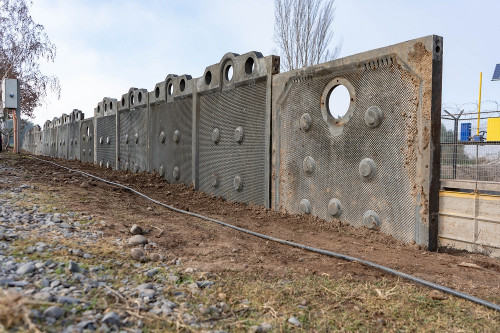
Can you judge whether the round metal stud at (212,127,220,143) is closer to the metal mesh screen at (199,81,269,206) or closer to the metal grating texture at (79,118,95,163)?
the metal mesh screen at (199,81,269,206)

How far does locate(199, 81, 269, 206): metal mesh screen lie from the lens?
23.2ft

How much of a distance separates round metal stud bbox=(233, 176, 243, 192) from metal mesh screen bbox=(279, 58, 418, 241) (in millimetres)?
1055

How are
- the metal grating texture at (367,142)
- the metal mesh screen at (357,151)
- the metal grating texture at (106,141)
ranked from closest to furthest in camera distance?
the metal grating texture at (367,142) < the metal mesh screen at (357,151) < the metal grating texture at (106,141)

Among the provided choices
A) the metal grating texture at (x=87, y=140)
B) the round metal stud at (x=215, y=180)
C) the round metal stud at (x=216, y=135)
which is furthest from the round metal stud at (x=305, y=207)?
the metal grating texture at (x=87, y=140)

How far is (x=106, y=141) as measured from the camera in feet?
→ 51.9

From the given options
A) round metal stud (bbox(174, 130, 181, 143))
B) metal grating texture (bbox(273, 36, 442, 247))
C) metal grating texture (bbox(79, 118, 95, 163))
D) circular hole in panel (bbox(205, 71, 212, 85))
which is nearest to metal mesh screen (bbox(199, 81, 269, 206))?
circular hole in panel (bbox(205, 71, 212, 85))

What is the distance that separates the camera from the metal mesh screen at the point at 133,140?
483 inches

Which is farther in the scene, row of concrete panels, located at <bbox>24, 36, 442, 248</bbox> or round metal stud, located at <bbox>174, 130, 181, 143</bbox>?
round metal stud, located at <bbox>174, 130, 181, 143</bbox>

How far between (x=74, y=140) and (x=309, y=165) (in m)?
18.2

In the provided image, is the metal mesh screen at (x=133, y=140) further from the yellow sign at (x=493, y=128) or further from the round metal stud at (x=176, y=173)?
the yellow sign at (x=493, y=128)

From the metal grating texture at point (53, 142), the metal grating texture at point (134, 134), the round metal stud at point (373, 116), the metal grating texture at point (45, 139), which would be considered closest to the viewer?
the round metal stud at point (373, 116)

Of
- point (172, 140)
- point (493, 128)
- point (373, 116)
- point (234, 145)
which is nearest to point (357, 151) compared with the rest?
point (373, 116)

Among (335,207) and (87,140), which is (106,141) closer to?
(87,140)

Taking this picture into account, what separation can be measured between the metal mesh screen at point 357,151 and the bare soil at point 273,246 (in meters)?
0.31
